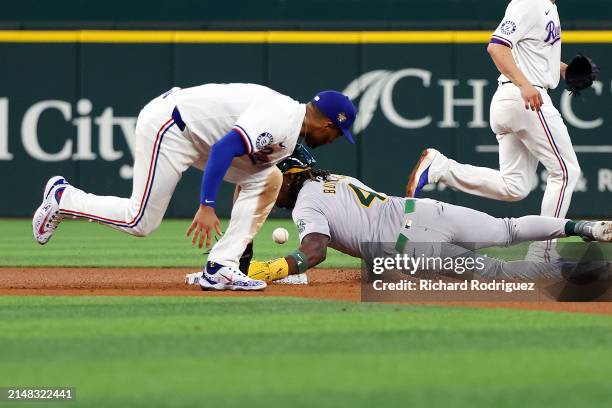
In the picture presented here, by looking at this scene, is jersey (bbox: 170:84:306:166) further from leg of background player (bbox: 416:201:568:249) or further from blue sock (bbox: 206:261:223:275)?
leg of background player (bbox: 416:201:568:249)

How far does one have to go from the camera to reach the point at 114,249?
32.0 ft

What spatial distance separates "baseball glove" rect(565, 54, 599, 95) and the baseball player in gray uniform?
5.43 ft

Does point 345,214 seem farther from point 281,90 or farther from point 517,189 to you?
point 281,90

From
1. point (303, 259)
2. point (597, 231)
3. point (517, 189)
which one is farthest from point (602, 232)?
point (303, 259)

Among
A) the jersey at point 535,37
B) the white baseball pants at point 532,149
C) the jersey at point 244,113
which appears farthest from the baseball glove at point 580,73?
the jersey at point 244,113

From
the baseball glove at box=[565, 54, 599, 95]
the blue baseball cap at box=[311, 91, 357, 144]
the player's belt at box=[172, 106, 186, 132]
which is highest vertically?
the baseball glove at box=[565, 54, 599, 95]

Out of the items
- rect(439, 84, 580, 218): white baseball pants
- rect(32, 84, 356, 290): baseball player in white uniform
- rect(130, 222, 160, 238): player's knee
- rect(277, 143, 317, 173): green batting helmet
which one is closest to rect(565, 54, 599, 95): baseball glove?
rect(439, 84, 580, 218): white baseball pants

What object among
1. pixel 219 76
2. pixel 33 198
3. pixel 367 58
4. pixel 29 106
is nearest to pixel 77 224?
pixel 33 198

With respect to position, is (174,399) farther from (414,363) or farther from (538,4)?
(538,4)

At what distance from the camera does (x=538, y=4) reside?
23.9 ft

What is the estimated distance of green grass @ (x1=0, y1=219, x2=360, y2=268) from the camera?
832 cm

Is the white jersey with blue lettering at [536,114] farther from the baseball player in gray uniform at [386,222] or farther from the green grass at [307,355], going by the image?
the green grass at [307,355]

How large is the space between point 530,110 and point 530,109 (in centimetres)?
4

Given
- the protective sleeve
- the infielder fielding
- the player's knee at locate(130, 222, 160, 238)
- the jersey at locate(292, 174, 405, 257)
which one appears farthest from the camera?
the infielder fielding
